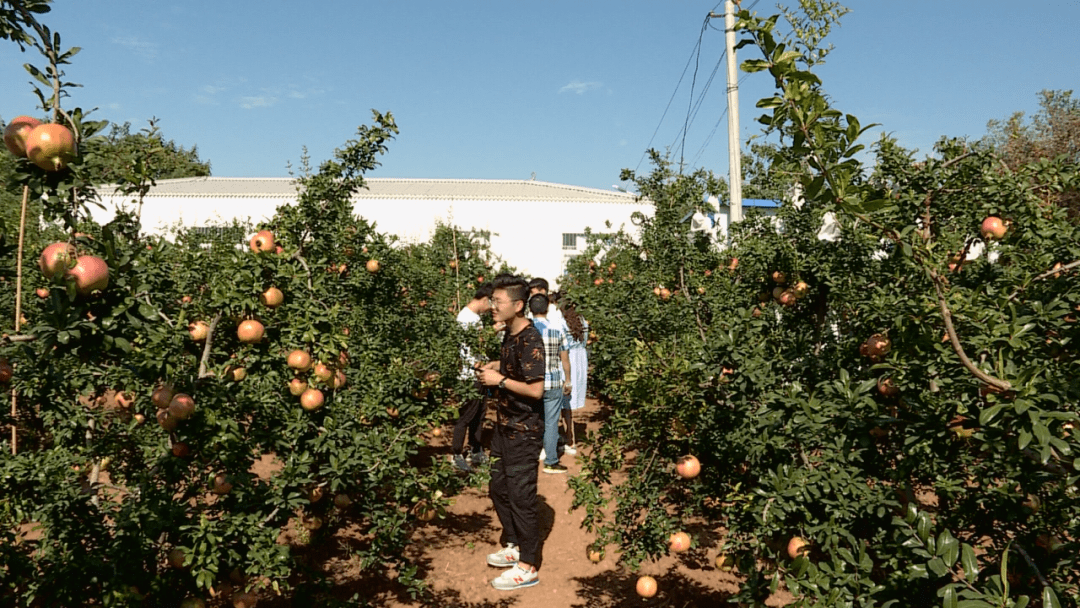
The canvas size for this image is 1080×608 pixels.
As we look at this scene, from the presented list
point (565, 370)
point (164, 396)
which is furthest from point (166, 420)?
point (565, 370)

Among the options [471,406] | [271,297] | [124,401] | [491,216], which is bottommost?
[471,406]

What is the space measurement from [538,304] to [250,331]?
3.84 metres

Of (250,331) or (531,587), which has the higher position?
(250,331)

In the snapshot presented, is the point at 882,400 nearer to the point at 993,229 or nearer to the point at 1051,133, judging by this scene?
the point at 993,229

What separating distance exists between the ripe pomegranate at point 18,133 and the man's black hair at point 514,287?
2.85 metres

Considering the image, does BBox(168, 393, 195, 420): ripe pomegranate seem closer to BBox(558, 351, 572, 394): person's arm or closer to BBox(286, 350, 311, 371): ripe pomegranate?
BBox(286, 350, 311, 371): ripe pomegranate

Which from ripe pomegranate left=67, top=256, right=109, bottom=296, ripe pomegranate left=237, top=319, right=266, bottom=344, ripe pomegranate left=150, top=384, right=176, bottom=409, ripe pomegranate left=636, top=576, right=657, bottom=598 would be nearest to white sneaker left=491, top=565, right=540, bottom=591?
ripe pomegranate left=636, top=576, right=657, bottom=598

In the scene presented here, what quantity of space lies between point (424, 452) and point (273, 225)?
420 cm

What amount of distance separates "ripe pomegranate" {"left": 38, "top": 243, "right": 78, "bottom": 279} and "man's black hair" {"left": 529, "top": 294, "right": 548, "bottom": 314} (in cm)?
494

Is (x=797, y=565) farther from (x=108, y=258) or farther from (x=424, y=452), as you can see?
(x=424, y=452)

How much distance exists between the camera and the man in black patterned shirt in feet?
14.3

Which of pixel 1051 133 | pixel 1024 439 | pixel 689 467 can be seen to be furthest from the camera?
pixel 1051 133

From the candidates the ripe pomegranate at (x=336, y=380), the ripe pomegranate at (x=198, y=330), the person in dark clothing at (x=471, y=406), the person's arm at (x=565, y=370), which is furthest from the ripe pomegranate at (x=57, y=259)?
the person's arm at (x=565, y=370)

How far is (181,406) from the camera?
2.56 m
